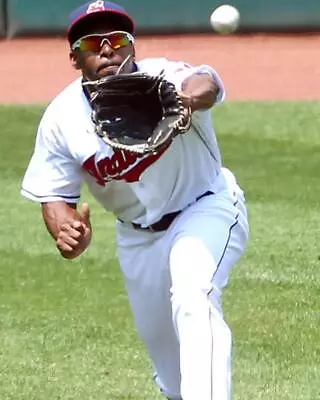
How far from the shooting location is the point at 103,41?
4.21m

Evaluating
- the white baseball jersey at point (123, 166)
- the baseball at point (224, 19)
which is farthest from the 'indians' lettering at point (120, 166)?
the baseball at point (224, 19)

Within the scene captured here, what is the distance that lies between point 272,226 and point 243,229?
4020 mm

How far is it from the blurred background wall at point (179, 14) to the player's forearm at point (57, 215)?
1579cm

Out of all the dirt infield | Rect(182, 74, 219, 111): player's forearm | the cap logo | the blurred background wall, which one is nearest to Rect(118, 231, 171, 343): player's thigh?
Rect(182, 74, 219, 111): player's forearm

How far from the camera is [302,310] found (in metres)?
6.28

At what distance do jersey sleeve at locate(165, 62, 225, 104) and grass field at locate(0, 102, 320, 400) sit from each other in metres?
1.49

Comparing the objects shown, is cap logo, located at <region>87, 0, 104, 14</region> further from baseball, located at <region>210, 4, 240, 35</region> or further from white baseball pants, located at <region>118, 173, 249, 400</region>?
baseball, located at <region>210, 4, 240, 35</region>

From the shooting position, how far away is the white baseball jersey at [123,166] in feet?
14.1

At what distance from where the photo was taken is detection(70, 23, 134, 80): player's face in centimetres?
421

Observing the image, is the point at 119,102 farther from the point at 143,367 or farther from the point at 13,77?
the point at 13,77

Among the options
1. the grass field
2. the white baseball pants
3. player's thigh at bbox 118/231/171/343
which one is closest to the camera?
the white baseball pants

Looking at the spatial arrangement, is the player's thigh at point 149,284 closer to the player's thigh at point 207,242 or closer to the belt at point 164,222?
the belt at point 164,222

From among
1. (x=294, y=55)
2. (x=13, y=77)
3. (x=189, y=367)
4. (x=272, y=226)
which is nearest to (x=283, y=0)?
(x=294, y=55)

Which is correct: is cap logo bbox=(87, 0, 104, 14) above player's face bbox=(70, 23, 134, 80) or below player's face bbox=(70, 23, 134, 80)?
above
